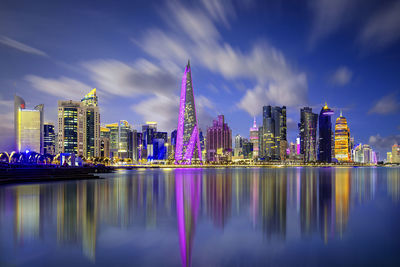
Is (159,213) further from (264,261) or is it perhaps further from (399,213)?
(399,213)

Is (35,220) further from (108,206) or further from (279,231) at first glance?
(279,231)

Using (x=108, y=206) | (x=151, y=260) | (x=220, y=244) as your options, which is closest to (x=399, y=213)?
(x=220, y=244)

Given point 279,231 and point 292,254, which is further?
point 279,231

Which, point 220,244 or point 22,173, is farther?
point 22,173

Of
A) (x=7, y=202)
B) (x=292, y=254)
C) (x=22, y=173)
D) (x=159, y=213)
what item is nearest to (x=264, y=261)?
(x=292, y=254)

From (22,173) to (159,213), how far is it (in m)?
56.8

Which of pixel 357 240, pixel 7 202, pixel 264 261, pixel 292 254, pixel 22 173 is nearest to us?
pixel 264 261

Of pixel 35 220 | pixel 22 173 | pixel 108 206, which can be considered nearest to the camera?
pixel 35 220

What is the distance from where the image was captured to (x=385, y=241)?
1684 cm

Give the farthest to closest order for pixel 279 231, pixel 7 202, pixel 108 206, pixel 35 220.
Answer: pixel 7 202 → pixel 108 206 → pixel 35 220 → pixel 279 231

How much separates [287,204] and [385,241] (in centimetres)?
1342

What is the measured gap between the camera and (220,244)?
15.9 meters

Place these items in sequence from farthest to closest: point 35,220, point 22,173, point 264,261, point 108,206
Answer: point 22,173
point 108,206
point 35,220
point 264,261

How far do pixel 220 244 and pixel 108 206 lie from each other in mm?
16589
